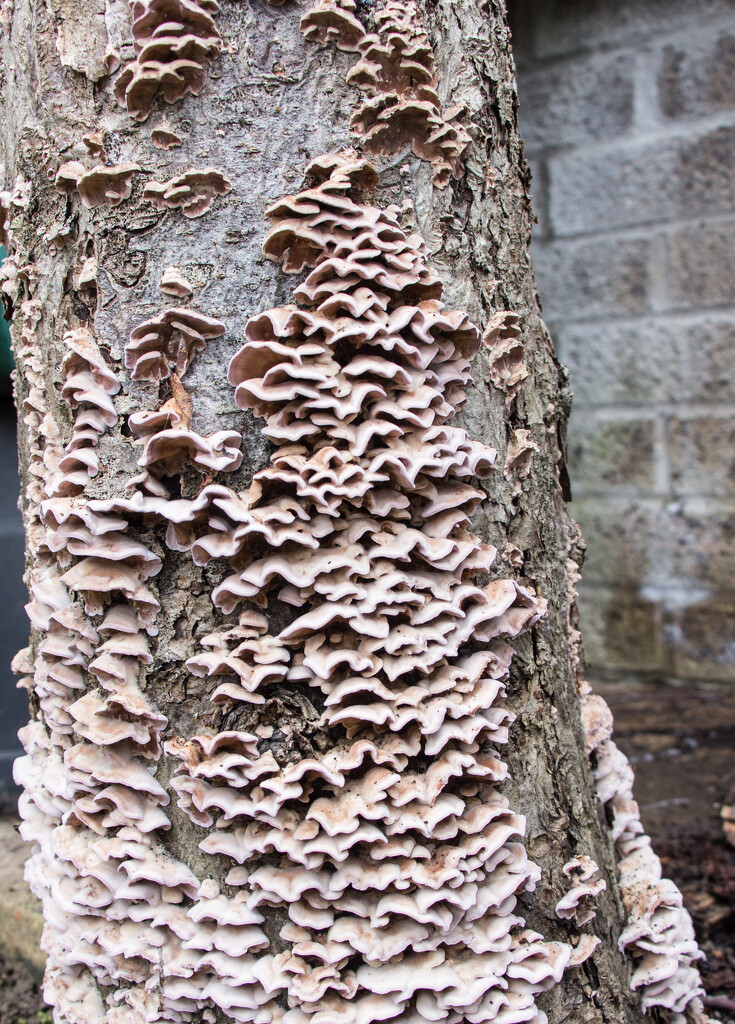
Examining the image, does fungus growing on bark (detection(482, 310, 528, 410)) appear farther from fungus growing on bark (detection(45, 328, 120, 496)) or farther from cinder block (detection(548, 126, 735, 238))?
cinder block (detection(548, 126, 735, 238))

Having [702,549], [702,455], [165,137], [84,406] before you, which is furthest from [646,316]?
[84,406]

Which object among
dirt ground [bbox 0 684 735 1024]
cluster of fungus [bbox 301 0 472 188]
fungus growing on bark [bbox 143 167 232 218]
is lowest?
dirt ground [bbox 0 684 735 1024]

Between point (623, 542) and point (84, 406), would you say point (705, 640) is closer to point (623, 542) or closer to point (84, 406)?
point (623, 542)

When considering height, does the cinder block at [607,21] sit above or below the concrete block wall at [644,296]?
above

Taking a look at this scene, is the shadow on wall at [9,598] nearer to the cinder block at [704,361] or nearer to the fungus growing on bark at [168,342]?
the fungus growing on bark at [168,342]

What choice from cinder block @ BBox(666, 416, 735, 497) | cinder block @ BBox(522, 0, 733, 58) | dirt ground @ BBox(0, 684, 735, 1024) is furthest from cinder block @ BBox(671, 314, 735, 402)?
dirt ground @ BBox(0, 684, 735, 1024)

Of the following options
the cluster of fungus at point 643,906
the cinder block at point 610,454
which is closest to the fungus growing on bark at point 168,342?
the cluster of fungus at point 643,906

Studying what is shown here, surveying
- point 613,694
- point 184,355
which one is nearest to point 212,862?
point 184,355
